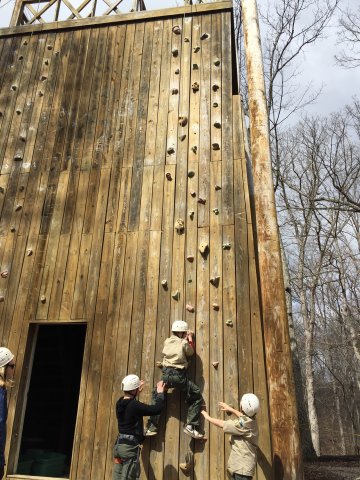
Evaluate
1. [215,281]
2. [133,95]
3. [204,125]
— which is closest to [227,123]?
[204,125]

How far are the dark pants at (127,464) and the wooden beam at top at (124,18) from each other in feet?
21.4

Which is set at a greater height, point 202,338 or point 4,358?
point 202,338

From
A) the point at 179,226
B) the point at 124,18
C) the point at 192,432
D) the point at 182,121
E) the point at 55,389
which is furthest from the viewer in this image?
the point at 55,389

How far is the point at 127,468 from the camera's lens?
384cm

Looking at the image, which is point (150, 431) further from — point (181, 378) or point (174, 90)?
point (174, 90)

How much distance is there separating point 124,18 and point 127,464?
6832 mm

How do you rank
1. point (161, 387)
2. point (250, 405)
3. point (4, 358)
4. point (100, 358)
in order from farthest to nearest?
point (100, 358) → point (161, 387) → point (250, 405) → point (4, 358)

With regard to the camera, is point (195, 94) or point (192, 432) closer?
point (192, 432)

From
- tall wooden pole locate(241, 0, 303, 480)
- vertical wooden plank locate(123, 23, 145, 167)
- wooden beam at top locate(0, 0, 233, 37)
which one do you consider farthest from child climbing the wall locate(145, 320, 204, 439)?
wooden beam at top locate(0, 0, 233, 37)

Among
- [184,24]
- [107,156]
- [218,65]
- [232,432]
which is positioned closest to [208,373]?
[232,432]

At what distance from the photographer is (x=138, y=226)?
216 inches

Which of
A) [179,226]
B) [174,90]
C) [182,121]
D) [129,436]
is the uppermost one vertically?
[174,90]

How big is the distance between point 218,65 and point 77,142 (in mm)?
2510

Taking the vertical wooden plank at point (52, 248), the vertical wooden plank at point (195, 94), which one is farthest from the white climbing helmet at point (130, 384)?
the vertical wooden plank at point (195, 94)
